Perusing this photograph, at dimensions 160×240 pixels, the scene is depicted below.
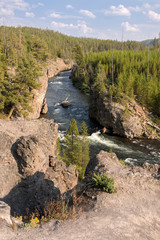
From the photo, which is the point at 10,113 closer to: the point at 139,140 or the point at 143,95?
the point at 139,140

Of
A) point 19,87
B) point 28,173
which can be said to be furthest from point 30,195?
point 19,87

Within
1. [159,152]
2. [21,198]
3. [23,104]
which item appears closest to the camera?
[21,198]

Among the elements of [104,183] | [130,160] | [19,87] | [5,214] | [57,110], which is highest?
[19,87]

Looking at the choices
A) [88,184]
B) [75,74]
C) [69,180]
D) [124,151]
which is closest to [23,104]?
[124,151]

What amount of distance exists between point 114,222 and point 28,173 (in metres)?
11.5

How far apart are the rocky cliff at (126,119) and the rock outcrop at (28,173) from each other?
27.8 meters

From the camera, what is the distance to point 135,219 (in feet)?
33.9

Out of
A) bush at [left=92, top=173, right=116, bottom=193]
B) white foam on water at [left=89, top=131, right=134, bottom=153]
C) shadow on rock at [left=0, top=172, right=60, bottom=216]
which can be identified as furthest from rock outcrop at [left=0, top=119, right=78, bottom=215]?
white foam on water at [left=89, top=131, right=134, bottom=153]

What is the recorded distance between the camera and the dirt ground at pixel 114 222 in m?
8.64

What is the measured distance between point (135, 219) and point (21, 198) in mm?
10928

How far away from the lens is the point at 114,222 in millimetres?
9867

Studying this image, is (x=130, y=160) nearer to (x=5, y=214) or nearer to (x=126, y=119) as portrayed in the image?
(x=126, y=119)

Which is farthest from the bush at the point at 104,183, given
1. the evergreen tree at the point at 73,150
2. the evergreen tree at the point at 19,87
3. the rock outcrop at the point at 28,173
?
the evergreen tree at the point at 19,87

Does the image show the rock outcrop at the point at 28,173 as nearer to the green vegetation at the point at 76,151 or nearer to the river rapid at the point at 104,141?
the green vegetation at the point at 76,151
